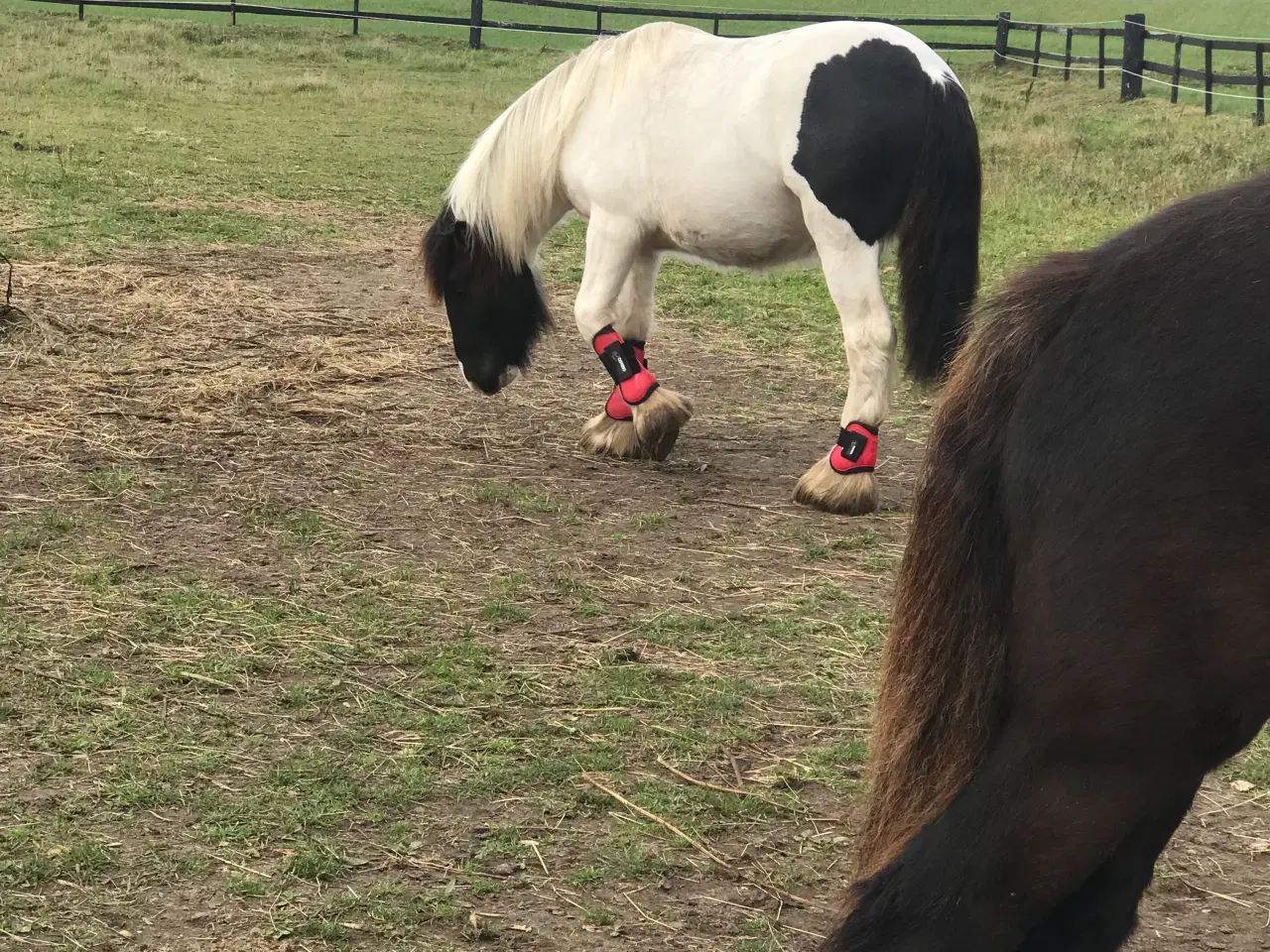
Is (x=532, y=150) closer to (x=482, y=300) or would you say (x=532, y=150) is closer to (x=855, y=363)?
(x=482, y=300)

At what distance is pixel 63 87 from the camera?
16.1 metres

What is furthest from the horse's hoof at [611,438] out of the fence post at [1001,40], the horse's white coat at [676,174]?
the fence post at [1001,40]

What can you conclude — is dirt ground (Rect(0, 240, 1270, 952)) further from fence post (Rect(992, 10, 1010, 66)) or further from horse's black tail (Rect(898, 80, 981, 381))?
fence post (Rect(992, 10, 1010, 66))

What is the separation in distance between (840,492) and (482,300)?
1.91 meters

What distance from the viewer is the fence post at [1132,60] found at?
19.8 metres

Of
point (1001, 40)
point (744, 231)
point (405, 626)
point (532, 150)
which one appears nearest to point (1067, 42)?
point (1001, 40)

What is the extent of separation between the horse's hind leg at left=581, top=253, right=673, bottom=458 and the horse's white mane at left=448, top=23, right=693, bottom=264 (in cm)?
46

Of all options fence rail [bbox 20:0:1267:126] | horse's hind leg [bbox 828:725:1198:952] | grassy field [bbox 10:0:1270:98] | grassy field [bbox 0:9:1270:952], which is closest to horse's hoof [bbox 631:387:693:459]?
grassy field [bbox 0:9:1270:952]

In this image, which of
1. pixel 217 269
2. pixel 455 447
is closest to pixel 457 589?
pixel 455 447

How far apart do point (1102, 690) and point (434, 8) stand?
3823 cm

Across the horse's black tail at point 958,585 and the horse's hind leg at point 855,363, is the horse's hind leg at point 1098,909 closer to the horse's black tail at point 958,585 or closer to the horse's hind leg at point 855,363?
the horse's black tail at point 958,585

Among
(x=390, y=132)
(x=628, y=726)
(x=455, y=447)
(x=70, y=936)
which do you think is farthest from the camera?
(x=390, y=132)

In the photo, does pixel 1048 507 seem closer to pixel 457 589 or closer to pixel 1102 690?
pixel 1102 690

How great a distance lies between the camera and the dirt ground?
8.55 ft
